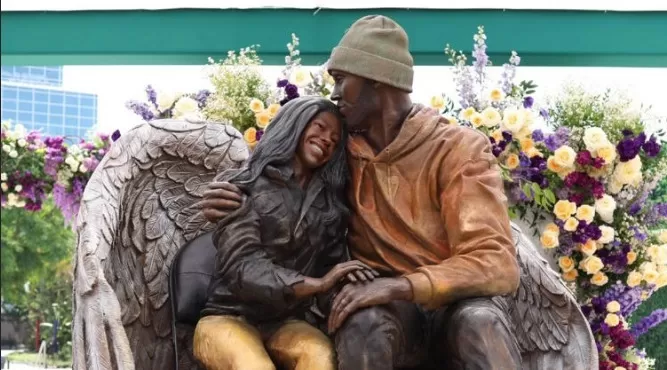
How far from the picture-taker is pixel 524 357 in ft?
11.2

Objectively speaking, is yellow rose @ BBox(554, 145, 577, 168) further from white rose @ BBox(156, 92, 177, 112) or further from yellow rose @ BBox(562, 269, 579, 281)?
white rose @ BBox(156, 92, 177, 112)

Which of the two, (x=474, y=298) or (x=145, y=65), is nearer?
(x=474, y=298)

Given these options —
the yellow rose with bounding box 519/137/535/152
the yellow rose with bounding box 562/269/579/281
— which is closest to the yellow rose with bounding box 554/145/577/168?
the yellow rose with bounding box 519/137/535/152

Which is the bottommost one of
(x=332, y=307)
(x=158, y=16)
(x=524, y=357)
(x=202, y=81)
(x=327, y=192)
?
(x=524, y=357)

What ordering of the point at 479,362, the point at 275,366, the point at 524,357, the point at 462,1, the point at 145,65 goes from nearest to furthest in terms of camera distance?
1. the point at 479,362
2. the point at 275,366
3. the point at 524,357
4. the point at 462,1
5. the point at 145,65

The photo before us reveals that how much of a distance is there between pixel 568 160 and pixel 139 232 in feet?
6.48

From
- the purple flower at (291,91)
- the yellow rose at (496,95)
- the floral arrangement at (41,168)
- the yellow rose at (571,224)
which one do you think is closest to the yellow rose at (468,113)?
the yellow rose at (496,95)

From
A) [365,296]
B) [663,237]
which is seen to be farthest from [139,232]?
[663,237]

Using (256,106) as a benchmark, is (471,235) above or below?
below

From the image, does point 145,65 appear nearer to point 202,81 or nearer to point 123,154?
point 202,81

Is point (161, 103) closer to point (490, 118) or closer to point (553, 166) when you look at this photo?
point (490, 118)

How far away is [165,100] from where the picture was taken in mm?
4793

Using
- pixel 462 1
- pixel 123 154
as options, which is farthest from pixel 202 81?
pixel 462 1

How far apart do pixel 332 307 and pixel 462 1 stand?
4241 millimetres
